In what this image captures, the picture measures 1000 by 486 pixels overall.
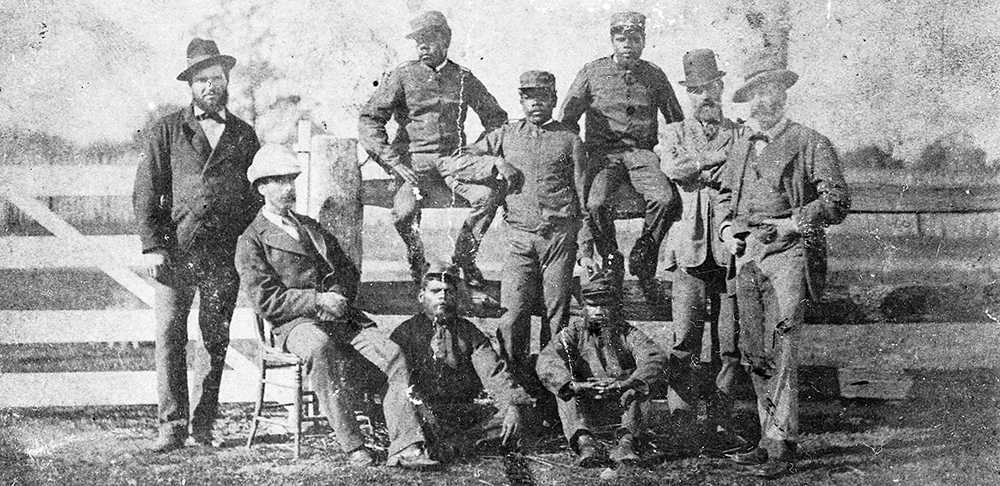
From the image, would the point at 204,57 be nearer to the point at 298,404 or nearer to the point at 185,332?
the point at 185,332

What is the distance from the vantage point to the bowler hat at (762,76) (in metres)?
4.80

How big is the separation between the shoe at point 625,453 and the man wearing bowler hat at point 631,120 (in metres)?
0.74

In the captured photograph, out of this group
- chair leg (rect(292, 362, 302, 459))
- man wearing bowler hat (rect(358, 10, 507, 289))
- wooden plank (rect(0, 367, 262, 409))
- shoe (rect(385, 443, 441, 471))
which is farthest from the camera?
wooden plank (rect(0, 367, 262, 409))

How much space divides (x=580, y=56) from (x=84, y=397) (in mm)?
3037

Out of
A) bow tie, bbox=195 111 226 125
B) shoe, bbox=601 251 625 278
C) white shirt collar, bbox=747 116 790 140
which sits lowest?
shoe, bbox=601 251 625 278

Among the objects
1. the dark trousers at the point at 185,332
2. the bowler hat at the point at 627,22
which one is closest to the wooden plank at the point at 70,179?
the dark trousers at the point at 185,332

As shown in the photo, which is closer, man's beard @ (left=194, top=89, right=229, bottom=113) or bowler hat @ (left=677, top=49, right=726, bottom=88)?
man's beard @ (left=194, top=89, right=229, bottom=113)

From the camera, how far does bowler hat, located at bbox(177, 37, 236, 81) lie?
4.77 metres

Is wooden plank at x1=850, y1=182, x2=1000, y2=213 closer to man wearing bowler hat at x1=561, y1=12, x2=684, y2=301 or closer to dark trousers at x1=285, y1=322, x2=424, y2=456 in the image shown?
man wearing bowler hat at x1=561, y1=12, x2=684, y2=301

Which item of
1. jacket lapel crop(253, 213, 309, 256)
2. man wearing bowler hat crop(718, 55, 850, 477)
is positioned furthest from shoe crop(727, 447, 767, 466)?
jacket lapel crop(253, 213, 309, 256)

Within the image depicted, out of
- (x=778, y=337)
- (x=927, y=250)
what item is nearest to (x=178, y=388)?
(x=778, y=337)

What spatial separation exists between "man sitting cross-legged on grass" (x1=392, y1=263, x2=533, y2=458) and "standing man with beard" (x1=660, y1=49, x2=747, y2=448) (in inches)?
33.4

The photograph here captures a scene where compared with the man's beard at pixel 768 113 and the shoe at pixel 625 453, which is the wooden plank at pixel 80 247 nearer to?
the shoe at pixel 625 453

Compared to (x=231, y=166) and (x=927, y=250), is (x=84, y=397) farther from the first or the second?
(x=927, y=250)
